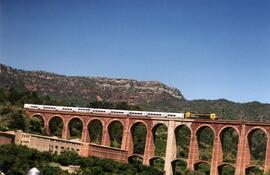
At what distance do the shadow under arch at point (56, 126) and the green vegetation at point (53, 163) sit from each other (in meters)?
18.2

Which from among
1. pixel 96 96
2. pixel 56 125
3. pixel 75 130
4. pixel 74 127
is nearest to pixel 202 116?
pixel 56 125

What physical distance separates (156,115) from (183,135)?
31.1m

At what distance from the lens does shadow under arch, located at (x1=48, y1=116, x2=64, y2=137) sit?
7131 centimetres

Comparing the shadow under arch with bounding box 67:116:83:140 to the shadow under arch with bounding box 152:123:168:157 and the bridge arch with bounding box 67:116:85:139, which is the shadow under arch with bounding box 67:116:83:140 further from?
the shadow under arch with bounding box 152:123:168:157

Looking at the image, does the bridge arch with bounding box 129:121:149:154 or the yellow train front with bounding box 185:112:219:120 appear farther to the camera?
the bridge arch with bounding box 129:121:149:154

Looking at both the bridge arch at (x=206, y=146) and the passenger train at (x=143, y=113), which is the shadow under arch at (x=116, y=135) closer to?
the passenger train at (x=143, y=113)

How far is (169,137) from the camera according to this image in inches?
2408

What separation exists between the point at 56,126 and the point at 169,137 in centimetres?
1966

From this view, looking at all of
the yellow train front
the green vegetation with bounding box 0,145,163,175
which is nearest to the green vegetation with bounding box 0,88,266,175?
the green vegetation with bounding box 0,145,163,175

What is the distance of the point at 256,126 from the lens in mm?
54031

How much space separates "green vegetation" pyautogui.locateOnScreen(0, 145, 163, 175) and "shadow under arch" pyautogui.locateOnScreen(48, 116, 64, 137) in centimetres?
1816

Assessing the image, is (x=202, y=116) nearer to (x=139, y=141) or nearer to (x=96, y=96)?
(x=139, y=141)

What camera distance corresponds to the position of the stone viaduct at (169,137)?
5405 centimetres

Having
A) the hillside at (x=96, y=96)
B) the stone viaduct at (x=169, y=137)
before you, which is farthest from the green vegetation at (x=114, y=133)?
the hillside at (x=96, y=96)
